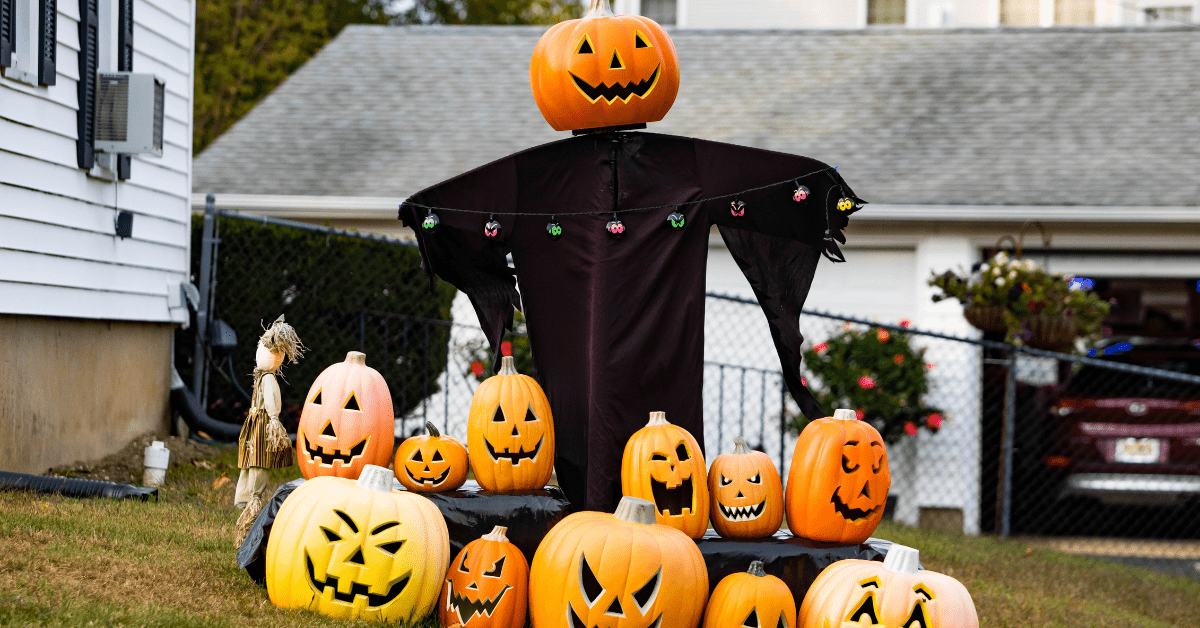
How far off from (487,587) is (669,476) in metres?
0.64

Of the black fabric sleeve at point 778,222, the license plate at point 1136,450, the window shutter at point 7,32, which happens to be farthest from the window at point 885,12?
the window shutter at point 7,32

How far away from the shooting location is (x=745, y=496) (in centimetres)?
322

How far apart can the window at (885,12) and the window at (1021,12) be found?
1.10 metres

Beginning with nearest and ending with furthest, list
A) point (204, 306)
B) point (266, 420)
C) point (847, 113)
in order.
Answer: point (266, 420)
point (204, 306)
point (847, 113)

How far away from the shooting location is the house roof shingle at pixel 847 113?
839 centimetres

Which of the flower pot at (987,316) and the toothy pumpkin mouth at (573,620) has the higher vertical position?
the flower pot at (987,316)

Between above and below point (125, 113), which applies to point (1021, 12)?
above

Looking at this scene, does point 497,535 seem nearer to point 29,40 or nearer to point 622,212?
point 622,212

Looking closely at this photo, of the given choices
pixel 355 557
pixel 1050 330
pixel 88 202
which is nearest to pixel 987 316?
pixel 1050 330

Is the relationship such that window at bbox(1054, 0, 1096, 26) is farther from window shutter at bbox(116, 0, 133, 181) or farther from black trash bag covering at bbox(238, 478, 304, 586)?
black trash bag covering at bbox(238, 478, 304, 586)

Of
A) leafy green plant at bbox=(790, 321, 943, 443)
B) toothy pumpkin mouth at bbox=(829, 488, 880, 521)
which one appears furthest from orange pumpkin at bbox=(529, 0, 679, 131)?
leafy green plant at bbox=(790, 321, 943, 443)

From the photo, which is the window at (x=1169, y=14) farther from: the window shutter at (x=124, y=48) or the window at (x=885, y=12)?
the window shutter at (x=124, y=48)

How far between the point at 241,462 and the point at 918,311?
19.4ft

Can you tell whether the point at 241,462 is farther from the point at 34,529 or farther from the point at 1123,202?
the point at 1123,202
